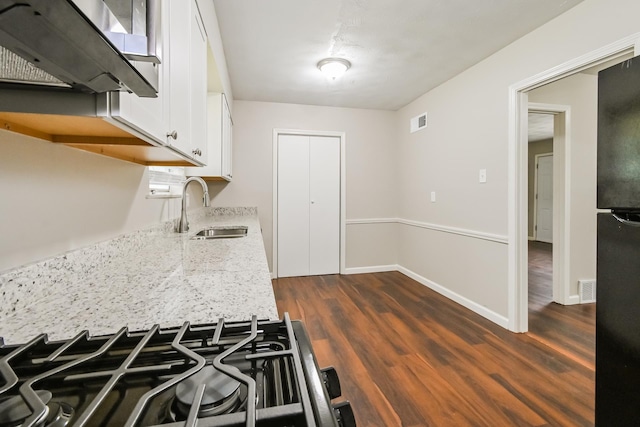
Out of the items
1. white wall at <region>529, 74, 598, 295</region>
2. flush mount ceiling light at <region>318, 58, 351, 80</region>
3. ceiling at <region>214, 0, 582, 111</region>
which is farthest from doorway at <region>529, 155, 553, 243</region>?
flush mount ceiling light at <region>318, 58, 351, 80</region>

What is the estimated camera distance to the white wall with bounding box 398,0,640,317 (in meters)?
1.85

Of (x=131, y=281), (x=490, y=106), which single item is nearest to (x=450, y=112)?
(x=490, y=106)

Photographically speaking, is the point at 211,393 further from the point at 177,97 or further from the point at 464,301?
the point at 464,301

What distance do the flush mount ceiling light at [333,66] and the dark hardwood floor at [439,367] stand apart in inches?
91.7

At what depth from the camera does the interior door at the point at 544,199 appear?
6.46 meters

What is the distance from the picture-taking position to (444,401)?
1540mm

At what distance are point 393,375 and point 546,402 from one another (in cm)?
79

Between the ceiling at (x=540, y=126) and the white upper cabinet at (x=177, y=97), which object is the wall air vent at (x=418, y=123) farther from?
the white upper cabinet at (x=177, y=97)

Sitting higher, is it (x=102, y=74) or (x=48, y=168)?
(x=102, y=74)

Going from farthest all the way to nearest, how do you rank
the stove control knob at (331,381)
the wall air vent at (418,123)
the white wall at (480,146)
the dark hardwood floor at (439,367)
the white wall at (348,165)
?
A: the white wall at (348,165), the wall air vent at (418,123), the white wall at (480,146), the dark hardwood floor at (439,367), the stove control knob at (331,381)

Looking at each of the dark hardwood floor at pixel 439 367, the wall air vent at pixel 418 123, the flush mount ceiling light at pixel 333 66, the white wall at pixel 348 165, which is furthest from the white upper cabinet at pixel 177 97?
the wall air vent at pixel 418 123

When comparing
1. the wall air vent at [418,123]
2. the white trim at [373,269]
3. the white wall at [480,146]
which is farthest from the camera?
the white trim at [373,269]

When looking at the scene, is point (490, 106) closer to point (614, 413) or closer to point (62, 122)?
point (614, 413)

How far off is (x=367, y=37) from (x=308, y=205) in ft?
7.24
